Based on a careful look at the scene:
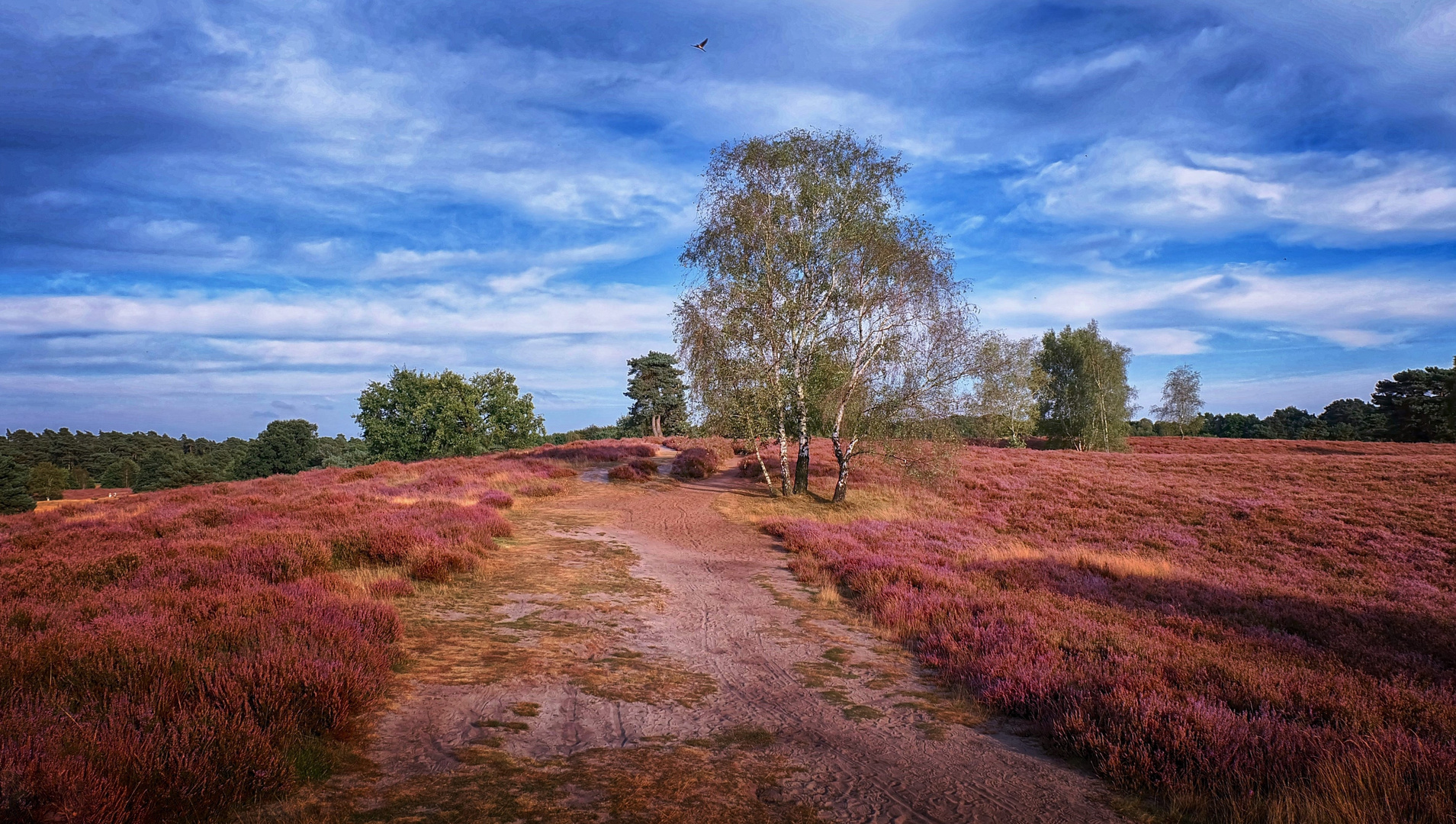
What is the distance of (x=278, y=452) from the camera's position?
69062 millimetres

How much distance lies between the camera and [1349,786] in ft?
14.3

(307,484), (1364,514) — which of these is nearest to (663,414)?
(307,484)

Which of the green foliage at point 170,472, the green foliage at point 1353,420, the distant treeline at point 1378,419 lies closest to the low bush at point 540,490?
the distant treeline at point 1378,419

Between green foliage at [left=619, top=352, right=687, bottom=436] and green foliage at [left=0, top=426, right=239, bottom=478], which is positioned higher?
green foliage at [left=619, top=352, right=687, bottom=436]

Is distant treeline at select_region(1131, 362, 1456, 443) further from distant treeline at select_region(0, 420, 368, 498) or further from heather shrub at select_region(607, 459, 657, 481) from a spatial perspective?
distant treeline at select_region(0, 420, 368, 498)

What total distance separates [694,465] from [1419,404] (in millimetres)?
73201

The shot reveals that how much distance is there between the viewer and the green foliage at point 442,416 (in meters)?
48.5

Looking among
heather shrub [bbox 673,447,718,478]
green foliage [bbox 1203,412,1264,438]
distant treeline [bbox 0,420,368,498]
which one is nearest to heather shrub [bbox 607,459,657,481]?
heather shrub [bbox 673,447,718,478]

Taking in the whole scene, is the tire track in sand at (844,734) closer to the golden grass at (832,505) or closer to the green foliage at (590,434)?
the golden grass at (832,505)

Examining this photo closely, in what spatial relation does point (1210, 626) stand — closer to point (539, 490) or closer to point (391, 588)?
point (391, 588)

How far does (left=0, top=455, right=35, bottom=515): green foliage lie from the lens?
159 ft

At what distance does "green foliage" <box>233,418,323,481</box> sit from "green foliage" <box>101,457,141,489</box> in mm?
23950

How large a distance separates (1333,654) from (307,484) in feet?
103

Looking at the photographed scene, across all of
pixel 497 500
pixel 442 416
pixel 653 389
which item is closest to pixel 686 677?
pixel 497 500
